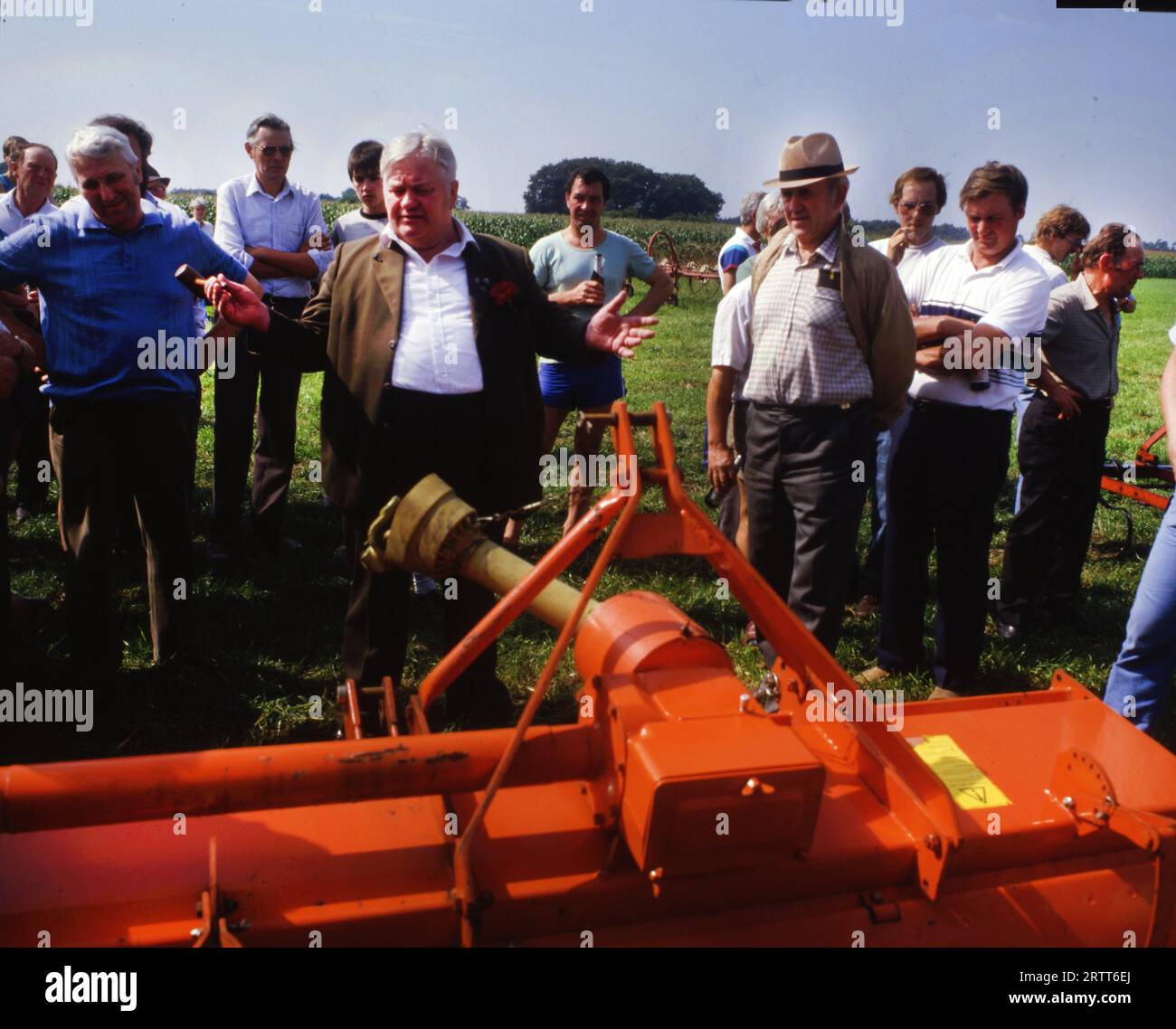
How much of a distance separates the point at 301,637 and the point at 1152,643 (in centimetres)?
359

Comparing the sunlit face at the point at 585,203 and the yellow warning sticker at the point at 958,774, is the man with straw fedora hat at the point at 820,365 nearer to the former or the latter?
the yellow warning sticker at the point at 958,774

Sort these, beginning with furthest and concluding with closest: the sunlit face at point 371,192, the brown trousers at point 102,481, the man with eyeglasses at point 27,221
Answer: the sunlit face at point 371,192
the man with eyeglasses at point 27,221
the brown trousers at point 102,481

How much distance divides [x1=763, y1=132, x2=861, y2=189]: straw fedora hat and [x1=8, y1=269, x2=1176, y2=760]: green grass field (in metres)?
2.17

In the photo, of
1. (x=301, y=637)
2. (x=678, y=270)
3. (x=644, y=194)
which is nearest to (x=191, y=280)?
(x=301, y=637)

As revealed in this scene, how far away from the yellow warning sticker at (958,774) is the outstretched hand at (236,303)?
2419 millimetres

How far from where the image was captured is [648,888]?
2.22 meters

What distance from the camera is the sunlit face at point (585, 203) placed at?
6227 millimetres

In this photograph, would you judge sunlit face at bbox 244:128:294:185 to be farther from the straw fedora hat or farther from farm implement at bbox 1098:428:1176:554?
farm implement at bbox 1098:428:1176:554

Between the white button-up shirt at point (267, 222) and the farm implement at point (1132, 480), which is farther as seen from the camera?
the farm implement at point (1132, 480)

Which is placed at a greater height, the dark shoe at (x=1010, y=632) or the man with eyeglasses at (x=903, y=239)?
the man with eyeglasses at (x=903, y=239)

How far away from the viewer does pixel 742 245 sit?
22.7 ft

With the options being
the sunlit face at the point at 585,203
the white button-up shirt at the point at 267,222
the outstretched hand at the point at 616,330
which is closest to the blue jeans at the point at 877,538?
the sunlit face at the point at 585,203
